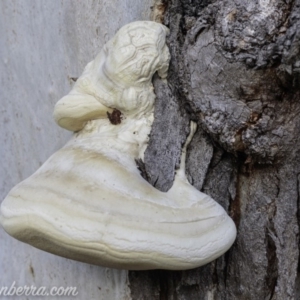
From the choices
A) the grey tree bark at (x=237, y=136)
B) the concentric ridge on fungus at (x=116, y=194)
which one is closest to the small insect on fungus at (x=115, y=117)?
the concentric ridge on fungus at (x=116, y=194)

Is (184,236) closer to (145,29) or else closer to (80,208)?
(80,208)

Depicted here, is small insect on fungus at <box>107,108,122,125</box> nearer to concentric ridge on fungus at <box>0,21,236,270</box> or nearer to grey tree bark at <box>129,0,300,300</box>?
concentric ridge on fungus at <box>0,21,236,270</box>

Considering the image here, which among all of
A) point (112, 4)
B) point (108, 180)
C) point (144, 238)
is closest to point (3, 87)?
point (112, 4)

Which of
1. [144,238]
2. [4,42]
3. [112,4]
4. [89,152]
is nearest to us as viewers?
[144,238]

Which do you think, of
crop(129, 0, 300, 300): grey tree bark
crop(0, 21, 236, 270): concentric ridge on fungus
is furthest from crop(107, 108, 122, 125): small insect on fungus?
crop(129, 0, 300, 300): grey tree bark

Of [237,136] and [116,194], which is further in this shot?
[237,136]

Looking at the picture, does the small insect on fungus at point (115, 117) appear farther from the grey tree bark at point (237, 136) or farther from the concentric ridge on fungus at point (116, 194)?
the grey tree bark at point (237, 136)

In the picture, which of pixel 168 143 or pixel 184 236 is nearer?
pixel 184 236
